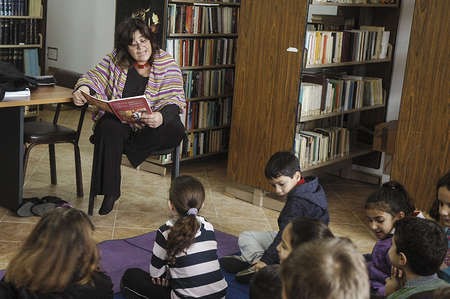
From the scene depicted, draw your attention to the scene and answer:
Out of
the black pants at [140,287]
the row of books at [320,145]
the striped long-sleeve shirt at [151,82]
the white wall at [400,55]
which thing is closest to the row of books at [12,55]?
the striped long-sleeve shirt at [151,82]

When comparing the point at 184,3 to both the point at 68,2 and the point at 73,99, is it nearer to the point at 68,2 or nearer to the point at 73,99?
the point at 73,99

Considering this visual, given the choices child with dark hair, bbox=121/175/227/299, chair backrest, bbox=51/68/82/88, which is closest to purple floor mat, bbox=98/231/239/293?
child with dark hair, bbox=121/175/227/299

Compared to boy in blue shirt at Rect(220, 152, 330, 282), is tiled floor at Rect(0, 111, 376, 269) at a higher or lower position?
lower

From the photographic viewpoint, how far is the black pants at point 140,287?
115 inches

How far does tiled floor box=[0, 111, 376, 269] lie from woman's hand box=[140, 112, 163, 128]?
63 centimetres

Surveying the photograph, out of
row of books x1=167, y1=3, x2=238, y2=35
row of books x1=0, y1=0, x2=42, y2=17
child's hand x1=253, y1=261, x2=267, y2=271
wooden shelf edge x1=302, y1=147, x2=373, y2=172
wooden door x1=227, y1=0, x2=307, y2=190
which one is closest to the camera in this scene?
child's hand x1=253, y1=261, x2=267, y2=271

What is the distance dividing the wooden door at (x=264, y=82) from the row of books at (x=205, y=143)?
0.81 metres

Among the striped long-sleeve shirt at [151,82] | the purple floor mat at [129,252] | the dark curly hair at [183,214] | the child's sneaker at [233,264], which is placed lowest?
the purple floor mat at [129,252]

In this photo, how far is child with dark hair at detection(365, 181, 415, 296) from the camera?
9.96 ft

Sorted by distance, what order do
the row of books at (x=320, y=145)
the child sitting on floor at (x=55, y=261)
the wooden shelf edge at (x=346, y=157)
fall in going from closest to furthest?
the child sitting on floor at (x=55, y=261) → the row of books at (x=320, y=145) → the wooden shelf edge at (x=346, y=157)

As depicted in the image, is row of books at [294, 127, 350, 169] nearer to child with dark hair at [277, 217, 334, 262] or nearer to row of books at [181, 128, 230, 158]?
row of books at [181, 128, 230, 158]

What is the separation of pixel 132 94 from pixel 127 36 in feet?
1.21

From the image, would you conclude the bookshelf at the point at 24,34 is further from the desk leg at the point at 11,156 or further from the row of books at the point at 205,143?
the desk leg at the point at 11,156

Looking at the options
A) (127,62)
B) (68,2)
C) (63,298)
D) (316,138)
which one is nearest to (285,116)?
(316,138)
